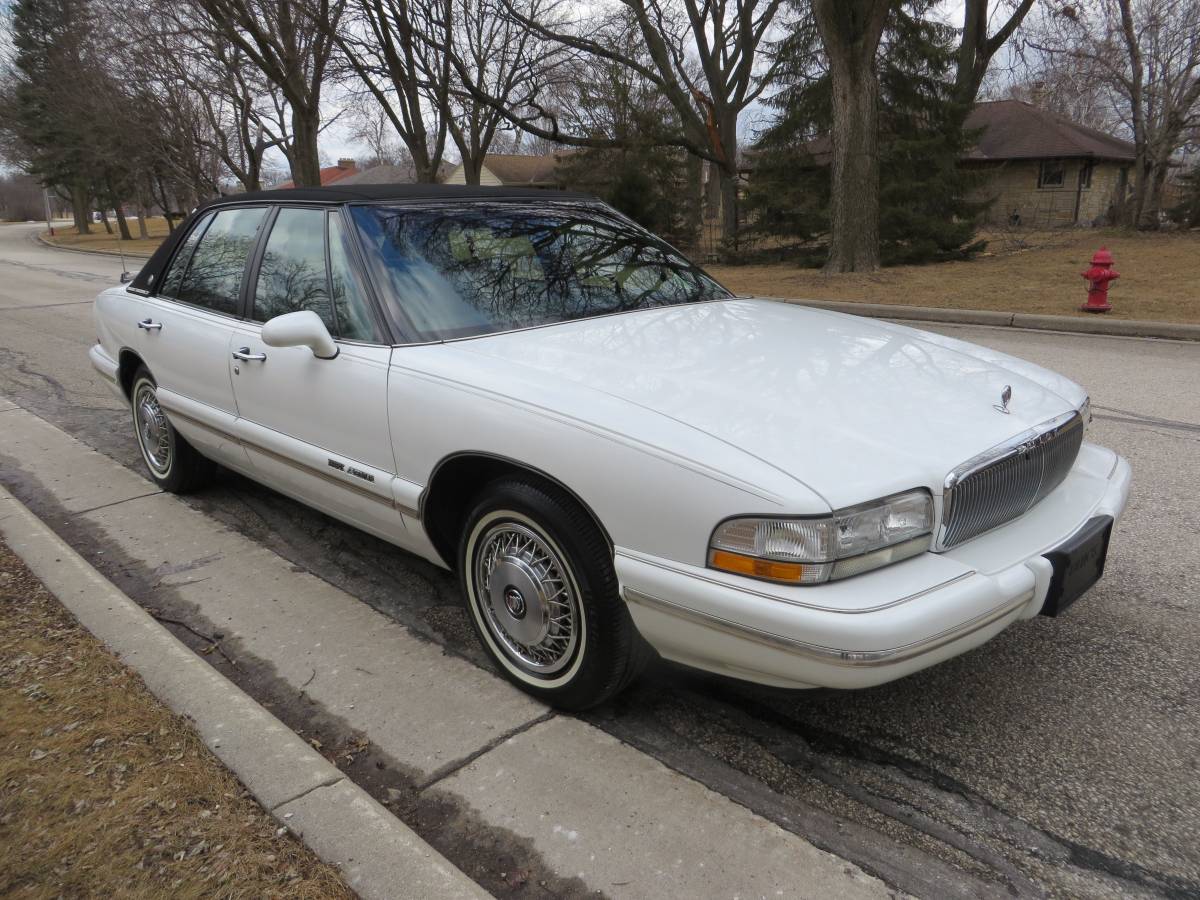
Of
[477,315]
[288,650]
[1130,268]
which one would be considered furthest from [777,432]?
[1130,268]

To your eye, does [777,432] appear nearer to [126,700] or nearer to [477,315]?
[477,315]

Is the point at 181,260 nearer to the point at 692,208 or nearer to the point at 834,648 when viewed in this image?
the point at 834,648

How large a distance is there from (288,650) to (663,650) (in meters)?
1.61

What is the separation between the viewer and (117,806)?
2.28 meters

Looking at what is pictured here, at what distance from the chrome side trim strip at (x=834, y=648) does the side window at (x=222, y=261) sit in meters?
2.71

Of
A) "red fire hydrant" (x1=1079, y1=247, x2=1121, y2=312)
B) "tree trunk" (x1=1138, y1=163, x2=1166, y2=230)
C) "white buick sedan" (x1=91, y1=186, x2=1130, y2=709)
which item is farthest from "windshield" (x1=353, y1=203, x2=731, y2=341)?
"tree trunk" (x1=1138, y1=163, x2=1166, y2=230)

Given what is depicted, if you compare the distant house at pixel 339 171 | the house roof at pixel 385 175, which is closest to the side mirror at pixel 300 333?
the house roof at pixel 385 175

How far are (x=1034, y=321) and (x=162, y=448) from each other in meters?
9.47

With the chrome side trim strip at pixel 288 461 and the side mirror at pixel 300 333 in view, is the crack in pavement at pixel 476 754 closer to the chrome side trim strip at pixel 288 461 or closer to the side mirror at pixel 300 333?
the chrome side trim strip at pixel 288 461

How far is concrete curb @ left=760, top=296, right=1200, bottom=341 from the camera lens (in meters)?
9.44

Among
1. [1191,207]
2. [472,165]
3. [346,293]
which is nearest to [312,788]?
[346,293]

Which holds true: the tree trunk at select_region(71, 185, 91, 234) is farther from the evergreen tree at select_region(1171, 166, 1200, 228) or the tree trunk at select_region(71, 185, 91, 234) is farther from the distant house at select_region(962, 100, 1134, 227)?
the evergreen tree at select_region(1171, 166, 1200, 228)

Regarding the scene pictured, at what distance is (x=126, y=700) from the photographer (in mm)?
2770

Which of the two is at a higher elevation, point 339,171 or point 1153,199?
point 339,171
